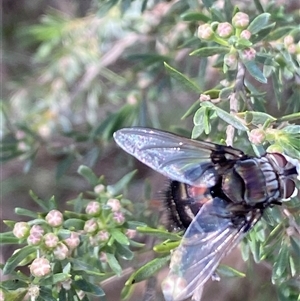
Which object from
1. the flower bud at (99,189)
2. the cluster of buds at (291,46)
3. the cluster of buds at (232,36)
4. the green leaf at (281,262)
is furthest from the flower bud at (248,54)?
the flower bud at (99,189)

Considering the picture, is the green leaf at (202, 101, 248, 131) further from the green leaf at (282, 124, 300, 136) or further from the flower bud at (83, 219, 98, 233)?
the flower bud at (83, 219, 98, 233)

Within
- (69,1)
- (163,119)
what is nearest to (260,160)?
(163,119)

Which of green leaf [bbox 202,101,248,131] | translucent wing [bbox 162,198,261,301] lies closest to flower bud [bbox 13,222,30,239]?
translucent wing [bbox 162,198,261,301]

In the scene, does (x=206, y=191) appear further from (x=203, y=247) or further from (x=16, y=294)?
(x=16, y=294)

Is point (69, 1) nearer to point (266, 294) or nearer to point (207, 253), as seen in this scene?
point (266, 294)

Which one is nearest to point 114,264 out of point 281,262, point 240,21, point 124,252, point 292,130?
point 124,252

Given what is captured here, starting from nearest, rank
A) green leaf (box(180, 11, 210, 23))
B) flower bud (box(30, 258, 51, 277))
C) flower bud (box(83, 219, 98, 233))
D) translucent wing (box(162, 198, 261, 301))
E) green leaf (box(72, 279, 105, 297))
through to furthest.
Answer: translucent wing (box(162, 198, 261, 301))
flower bud (box(30, 258, 51, 277))
green leaf (box(72, 279, 105, 297))
flower bud (box(83, 219, 98, 233))
green leaf (box(180, 11, 210, 23))
